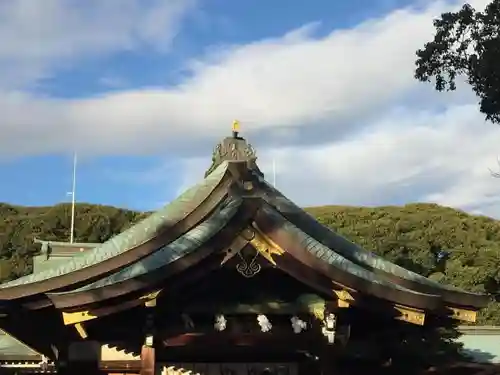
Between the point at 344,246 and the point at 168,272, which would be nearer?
the point at 168,272

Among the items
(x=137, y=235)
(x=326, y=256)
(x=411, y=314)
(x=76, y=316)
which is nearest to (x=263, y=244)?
(x=326, y=256)

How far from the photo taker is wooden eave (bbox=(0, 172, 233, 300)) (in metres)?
7.68

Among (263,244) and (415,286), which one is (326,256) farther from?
(415,286)

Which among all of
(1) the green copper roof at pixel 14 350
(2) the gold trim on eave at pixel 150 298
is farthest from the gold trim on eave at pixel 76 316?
(1) the green copper roof at pixel 14 350

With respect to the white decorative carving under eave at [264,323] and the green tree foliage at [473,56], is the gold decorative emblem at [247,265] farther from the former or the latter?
the green tree foliage at [473,56]

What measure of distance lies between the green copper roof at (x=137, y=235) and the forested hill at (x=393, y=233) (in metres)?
21.7

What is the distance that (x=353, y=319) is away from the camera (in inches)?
314

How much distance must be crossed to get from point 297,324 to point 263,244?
3.30ft

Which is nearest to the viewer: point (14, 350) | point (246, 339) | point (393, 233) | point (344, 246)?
point (246, 339)

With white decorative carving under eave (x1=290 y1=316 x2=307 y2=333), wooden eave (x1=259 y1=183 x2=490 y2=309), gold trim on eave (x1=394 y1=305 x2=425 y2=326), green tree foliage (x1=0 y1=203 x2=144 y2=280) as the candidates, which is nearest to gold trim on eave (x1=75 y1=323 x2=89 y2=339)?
white decorative carving under eave (x1=290 y1=316 x2=307 y2=333)

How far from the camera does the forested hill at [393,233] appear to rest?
3067 cm

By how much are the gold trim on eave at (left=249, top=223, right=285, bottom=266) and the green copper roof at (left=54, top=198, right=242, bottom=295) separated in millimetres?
313

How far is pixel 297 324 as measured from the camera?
7.56 metres

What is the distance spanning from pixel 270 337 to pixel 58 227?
92.5 ft
